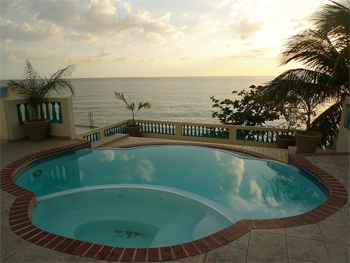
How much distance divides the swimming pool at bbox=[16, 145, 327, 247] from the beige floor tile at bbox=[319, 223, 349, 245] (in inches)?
47.7

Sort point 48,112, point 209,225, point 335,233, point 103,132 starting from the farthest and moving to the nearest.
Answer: point 103,132 < point 48,112 < point 209,225 < point 335,233

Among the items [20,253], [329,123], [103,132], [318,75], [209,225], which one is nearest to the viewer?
[20,253]

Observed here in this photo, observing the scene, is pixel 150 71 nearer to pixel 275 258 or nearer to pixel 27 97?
pixel 27 97

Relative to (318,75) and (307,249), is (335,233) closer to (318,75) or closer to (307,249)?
(307,249)

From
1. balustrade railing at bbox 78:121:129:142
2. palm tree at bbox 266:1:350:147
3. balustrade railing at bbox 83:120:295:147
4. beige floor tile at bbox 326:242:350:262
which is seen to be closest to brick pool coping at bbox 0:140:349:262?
beige floor tile at bbox 326:242:350:262

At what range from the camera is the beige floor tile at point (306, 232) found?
9.14 feet

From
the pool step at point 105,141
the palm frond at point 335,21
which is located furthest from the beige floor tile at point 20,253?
the palm frond at point 335,21

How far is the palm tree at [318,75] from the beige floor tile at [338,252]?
5.43 metres

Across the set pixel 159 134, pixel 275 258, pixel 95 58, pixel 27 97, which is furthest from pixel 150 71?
pixel 275 258

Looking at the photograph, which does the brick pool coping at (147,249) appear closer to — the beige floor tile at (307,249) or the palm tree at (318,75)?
the beige floor tile at (307,249)

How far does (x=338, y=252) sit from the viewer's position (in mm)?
2500

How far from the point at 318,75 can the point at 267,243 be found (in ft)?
21.3

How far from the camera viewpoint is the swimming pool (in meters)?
3.82

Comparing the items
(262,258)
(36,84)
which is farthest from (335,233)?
(36,84)
